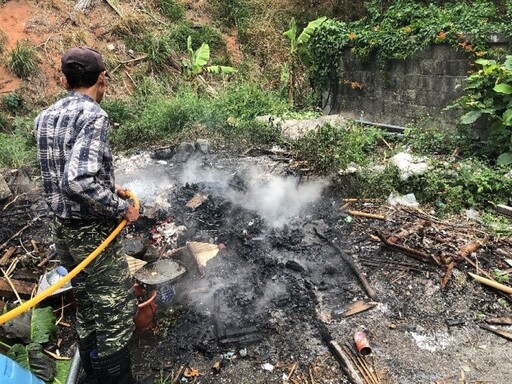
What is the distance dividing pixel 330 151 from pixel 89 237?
15.8 ft

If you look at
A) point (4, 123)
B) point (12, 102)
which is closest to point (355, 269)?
point (4, 123)

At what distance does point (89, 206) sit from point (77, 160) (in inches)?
12.3

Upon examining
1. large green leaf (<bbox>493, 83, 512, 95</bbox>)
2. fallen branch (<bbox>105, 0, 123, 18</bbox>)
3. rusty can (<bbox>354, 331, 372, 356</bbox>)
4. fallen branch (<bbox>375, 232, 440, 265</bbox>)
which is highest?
fallen branch (<bbox>105, 0, 123, 18</bbox>)

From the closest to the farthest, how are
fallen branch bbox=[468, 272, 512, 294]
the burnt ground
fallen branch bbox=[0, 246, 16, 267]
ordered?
the burnt ground
fallen branch bbox=[468, 272, 512, 294]
fallen branch bbox=[0, 246, 16, 267]

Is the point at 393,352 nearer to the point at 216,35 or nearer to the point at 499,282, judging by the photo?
the point at 499,282

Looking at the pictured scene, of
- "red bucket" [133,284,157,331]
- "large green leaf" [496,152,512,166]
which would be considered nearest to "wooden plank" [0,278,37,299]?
"red bucket" [133,284,157,331]

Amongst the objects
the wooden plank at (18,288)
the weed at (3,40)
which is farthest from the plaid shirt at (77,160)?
the weed at (3,40)

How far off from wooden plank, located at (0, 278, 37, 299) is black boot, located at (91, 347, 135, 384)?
68.7 inches

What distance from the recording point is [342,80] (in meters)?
10.1

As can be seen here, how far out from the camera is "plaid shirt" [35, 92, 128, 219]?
2.41m

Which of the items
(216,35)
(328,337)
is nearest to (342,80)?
(216,35)

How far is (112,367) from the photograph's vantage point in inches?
113

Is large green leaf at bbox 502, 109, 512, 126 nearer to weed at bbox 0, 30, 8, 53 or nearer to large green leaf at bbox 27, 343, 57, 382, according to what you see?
large green leaf at bbox 27, 343, 57, 382

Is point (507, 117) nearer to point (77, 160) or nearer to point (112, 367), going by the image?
point (77, 160)
